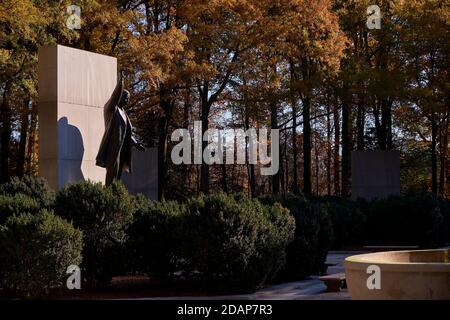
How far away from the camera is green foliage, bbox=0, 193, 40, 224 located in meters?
12.4

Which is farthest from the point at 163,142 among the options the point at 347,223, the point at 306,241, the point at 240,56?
the point at 306,241

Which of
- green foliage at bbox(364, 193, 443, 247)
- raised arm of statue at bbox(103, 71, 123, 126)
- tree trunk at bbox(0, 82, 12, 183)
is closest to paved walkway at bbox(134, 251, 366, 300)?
raised arm of statue at bbox(103, 71, 123, 126)

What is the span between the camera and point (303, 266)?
1502 centimetres

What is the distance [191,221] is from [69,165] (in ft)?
15.7

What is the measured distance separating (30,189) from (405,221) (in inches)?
→ 485

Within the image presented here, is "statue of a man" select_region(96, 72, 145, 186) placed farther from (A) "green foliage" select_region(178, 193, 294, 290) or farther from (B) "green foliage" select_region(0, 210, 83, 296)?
(B) "green foliage" select_region(0, 210, 83, 296)

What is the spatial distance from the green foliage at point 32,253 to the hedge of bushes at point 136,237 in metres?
0.01

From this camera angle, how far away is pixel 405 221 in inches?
899

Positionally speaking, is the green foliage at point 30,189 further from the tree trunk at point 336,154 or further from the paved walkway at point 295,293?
the tree trunk at point 336,154

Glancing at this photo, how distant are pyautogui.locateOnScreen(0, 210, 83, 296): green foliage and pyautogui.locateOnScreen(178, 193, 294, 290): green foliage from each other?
7.68 feet

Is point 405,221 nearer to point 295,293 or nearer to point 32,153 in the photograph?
point 295,293
